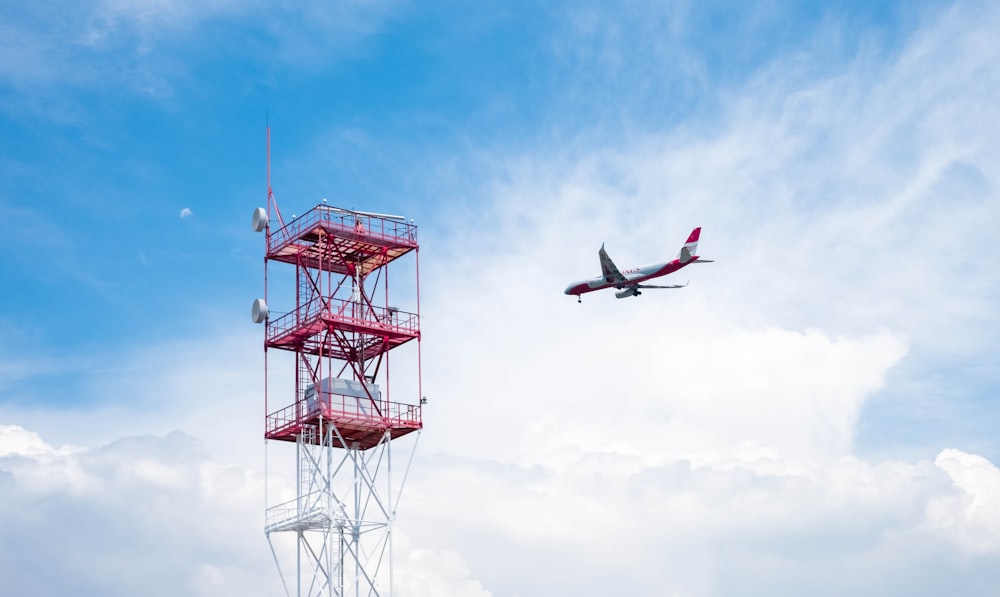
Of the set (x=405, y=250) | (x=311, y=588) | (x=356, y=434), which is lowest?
(x=311, y=588)

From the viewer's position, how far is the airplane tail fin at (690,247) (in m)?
111

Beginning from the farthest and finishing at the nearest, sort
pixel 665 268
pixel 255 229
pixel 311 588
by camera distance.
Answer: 1. pixel 665 268
2. pixel 255 229
3. pixel 311 588

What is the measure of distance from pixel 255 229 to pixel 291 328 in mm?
7641

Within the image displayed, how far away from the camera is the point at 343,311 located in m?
86.5

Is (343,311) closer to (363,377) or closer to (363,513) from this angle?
(363,377)

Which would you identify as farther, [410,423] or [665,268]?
[665,268]

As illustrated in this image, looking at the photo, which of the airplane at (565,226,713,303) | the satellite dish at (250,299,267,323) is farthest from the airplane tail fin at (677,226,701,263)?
the satellite dish at (250,299,267,323)

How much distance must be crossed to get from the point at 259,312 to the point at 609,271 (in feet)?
130

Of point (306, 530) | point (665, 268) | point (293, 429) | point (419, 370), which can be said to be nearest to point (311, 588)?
point (306, 530)

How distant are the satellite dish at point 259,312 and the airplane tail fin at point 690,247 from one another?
39955 mm

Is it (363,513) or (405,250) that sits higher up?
(405,250)

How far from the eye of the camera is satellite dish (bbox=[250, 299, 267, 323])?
3381 inches

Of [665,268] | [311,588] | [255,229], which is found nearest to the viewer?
[311,588]

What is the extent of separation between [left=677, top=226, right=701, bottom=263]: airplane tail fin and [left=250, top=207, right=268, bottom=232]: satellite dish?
38.6m
